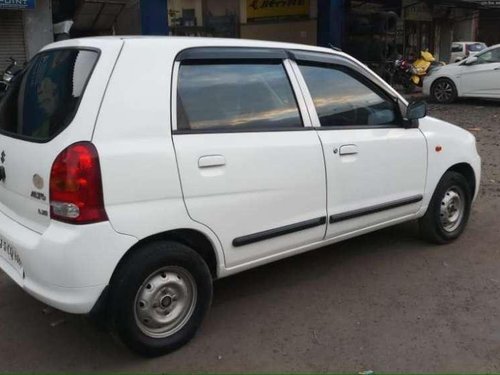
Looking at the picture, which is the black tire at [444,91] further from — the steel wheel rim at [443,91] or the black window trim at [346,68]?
the black window trim at [346,68]

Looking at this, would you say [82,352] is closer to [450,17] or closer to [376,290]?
[376,290]

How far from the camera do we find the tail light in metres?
2.85

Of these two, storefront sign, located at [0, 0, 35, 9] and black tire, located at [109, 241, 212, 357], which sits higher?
storefront sign, located at [0, 0, 35, 9]

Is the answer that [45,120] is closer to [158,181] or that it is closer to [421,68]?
[158,181]

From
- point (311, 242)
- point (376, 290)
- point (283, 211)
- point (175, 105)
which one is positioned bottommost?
point (376, 290)

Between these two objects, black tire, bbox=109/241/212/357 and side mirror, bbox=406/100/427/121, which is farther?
side mirror, bbox=406/100/427/121

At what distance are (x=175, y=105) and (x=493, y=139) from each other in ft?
25.8

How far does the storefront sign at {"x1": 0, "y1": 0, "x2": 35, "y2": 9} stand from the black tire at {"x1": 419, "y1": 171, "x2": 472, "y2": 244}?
9070 millimetres

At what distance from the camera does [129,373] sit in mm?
3131

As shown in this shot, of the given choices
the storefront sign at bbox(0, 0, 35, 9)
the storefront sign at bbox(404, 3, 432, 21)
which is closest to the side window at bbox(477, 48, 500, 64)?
the storefront sign at bbox(404, 3, 432, 21)

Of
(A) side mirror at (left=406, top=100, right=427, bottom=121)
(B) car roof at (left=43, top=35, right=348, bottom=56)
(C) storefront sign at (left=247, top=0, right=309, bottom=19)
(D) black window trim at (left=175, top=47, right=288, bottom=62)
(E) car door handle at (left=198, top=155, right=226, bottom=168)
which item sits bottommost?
(E) car door handle at (left=198, top=155, right=226, bottom=168)

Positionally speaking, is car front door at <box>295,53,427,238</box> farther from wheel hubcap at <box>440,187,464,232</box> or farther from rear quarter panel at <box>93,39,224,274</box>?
rear quarter panel at <box>93,39,224,274</box>

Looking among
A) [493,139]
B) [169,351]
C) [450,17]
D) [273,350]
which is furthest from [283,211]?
[450,17]

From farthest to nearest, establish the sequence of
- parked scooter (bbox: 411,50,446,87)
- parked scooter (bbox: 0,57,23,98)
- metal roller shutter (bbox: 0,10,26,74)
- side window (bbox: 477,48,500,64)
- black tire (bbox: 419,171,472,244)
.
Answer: parked scooter (bbox: 411,50,446,87) → side window (bbox: 477,48,500,64) → metal roller shutter (bbox: 0,10,26,74) → parked scooter (bbox: 0,57,23,98) → black tire (bbox: 419,171,472,244)
